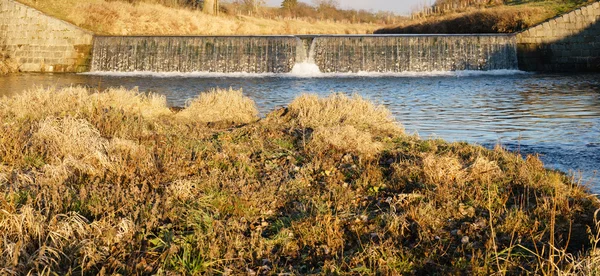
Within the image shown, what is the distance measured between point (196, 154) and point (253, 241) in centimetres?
254

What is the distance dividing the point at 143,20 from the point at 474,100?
22491mm

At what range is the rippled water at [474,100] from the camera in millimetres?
9297

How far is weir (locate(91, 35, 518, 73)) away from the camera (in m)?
23.6

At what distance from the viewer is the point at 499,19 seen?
3125 cm

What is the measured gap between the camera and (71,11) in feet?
101

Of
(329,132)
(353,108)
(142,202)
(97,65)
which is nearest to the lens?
(142,202)

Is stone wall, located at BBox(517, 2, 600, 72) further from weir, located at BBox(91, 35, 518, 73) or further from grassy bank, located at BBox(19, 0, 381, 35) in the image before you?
grassy bank, located at BBox(19, 0, 381, 35)

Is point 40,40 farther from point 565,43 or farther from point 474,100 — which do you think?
point 565,43

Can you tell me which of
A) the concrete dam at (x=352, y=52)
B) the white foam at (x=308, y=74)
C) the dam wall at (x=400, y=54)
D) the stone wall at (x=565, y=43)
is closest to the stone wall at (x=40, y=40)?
the concrete dam at (x=352, y=52)

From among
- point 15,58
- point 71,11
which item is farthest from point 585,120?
point 71,11

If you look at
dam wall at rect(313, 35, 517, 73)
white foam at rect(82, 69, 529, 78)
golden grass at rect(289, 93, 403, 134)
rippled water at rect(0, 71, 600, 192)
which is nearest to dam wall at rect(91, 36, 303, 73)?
white foam at rect(82, 69, 529, 78)

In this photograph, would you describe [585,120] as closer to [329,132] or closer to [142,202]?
[329,132]

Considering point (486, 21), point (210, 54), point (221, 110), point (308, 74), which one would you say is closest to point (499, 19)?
point (486, 21)

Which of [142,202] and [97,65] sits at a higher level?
[97,65]
